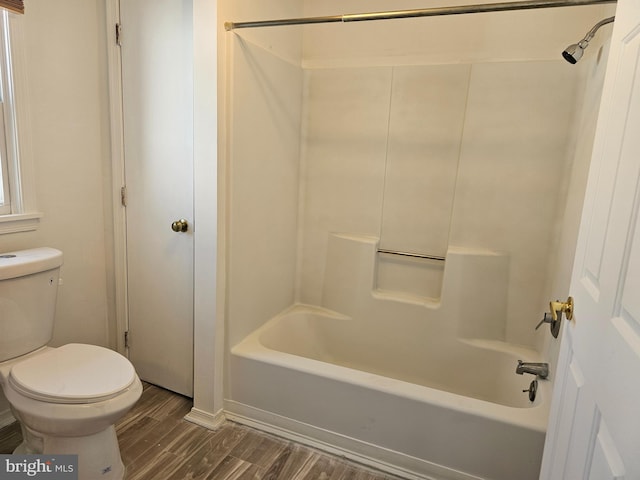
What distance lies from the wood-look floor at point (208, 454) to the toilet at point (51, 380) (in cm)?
18

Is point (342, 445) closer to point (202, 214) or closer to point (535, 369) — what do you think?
point (535, 369)

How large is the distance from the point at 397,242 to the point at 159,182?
1361 mm

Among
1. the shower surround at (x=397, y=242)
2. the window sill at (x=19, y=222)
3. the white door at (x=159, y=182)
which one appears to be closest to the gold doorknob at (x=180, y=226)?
the white door at (x=159, y=182)

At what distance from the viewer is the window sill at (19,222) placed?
1.71 m

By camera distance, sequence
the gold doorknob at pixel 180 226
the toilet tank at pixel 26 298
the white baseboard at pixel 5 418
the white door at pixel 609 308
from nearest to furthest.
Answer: the white door at pixel 609 308
the toilet tank at pixel 26 298
the white baseboard at pixel 5 418
the gold doorknob at pixel 180 226

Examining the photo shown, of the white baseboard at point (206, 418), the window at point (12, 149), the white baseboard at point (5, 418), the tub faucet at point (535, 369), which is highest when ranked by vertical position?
the window at point (12, 149)

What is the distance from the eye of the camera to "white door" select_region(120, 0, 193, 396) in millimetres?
1906

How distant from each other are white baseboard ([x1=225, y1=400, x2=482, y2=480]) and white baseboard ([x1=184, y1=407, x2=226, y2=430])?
0.05 meters

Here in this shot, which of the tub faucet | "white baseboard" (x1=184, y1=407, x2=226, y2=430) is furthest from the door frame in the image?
the tub faucet

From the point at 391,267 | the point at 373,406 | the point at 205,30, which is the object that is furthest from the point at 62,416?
the point at 391,267

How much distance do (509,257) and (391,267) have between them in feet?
2.14

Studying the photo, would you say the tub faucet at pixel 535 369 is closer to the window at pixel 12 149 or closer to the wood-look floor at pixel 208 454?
the wood-look floor at pixel 208 454
